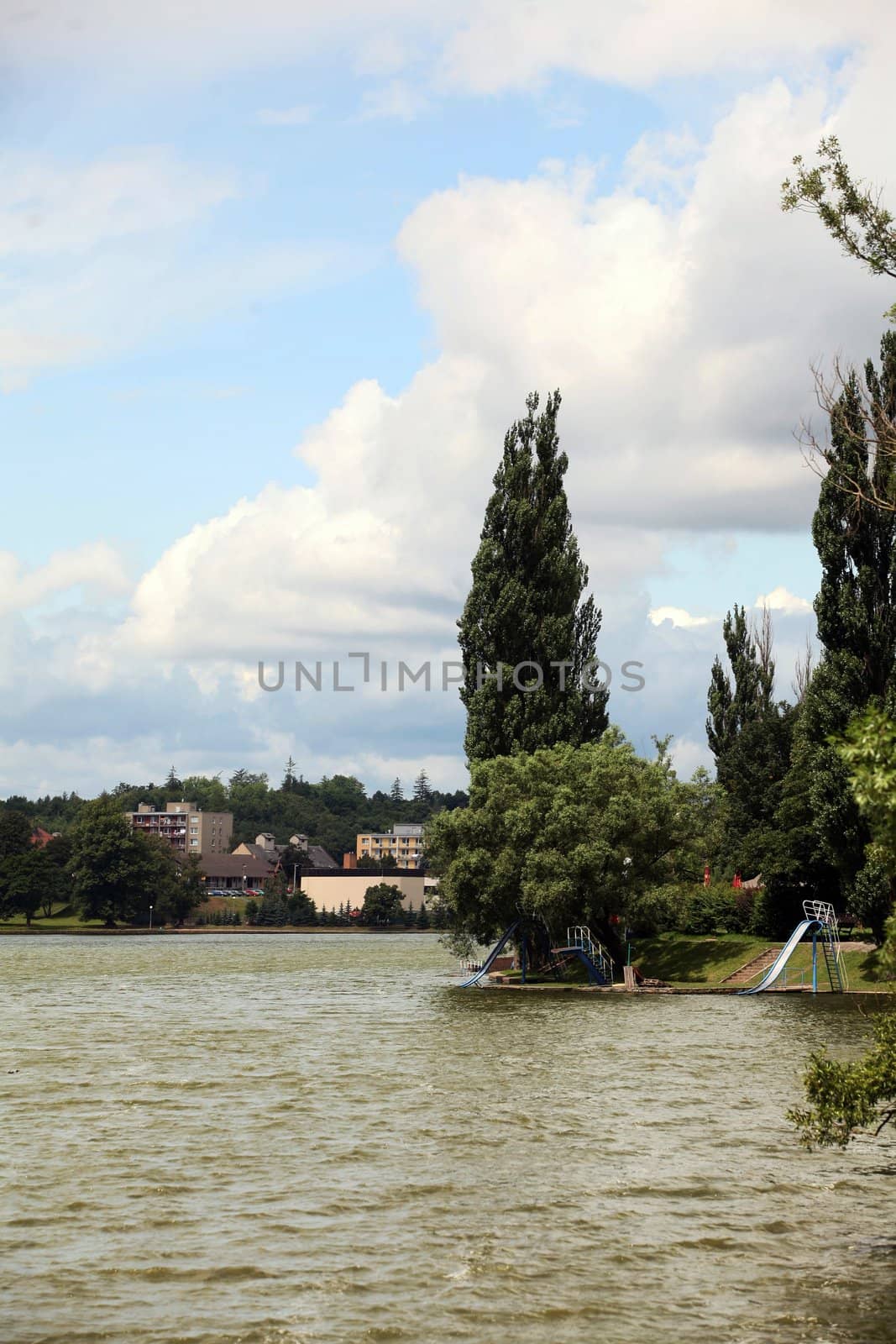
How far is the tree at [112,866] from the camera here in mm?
153875

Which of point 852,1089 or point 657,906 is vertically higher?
Result: point 657,906

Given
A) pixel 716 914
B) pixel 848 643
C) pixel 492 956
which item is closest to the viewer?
pixel 848 643

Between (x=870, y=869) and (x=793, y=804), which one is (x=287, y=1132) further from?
(x=793, y=804)

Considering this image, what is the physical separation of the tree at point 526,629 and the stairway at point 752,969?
451 inches

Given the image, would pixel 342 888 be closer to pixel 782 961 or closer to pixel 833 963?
pixel 833 963

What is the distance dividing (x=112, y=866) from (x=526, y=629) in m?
106

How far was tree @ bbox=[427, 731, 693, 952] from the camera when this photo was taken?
52.2 metres

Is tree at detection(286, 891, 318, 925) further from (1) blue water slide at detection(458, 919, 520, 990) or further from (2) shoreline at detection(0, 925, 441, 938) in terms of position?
(1) blue water slide at detection(458, 919, 520, 990)

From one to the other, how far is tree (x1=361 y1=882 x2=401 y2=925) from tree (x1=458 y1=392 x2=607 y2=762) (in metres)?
126

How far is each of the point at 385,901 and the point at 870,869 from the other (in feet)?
458

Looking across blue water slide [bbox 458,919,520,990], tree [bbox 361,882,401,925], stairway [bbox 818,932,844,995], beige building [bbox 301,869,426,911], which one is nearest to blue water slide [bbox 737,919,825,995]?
stairway [bbox 818,932,844,995]

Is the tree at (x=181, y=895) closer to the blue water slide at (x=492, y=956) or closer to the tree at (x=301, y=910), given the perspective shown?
the tree at (x=301, y=910)

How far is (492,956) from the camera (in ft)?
194

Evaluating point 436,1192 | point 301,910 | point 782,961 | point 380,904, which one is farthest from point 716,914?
point 301,910
